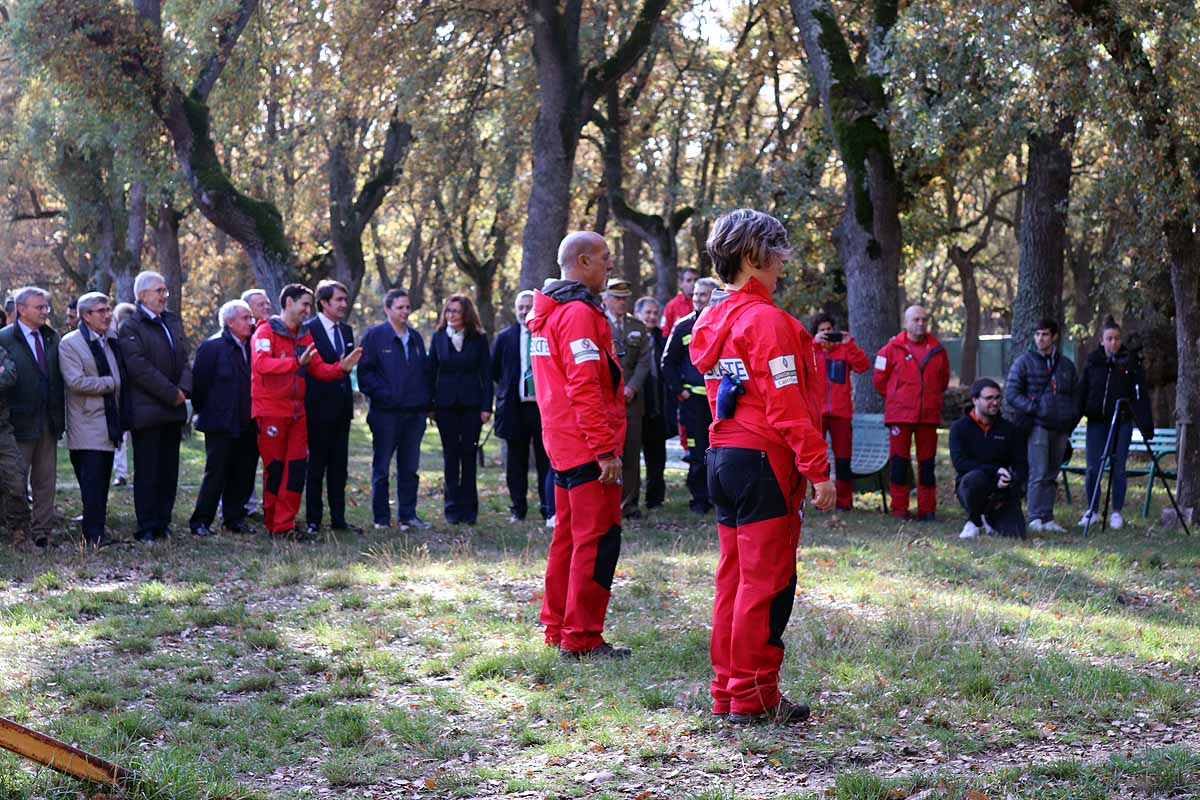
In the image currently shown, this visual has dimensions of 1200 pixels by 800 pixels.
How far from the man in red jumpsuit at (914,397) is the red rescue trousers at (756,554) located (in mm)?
8090

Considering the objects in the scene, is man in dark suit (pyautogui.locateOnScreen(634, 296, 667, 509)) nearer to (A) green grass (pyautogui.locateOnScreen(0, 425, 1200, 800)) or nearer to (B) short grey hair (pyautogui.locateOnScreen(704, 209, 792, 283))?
(A) green grass (pyautogui.locateOnScreen(0, 425, 1200, 800))

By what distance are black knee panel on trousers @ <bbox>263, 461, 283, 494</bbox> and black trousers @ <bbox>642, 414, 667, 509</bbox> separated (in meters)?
3.79

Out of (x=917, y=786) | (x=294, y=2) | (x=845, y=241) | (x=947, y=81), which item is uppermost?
(x=294, y=2)

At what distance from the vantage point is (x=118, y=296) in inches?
1148

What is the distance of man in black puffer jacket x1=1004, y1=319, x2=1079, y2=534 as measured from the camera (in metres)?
12.8

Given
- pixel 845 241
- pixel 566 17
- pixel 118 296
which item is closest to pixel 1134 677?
pixel 845 241

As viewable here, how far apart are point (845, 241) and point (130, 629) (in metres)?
11.1

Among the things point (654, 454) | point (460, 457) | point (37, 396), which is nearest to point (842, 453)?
point (654, 454)

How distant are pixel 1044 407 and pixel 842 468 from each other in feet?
7.29

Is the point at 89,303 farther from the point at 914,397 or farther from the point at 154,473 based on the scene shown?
the point at 914,397

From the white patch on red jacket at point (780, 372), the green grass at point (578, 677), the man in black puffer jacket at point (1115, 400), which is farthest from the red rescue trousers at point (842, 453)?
the white patch on red jacket at point (780, 372)

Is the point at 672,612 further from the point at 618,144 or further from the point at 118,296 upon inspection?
the point at 118,296

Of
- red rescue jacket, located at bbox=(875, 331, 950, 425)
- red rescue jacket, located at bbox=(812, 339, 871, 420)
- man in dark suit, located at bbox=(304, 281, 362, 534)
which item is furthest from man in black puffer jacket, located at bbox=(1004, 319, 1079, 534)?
man in dark suit, located at bbox=(304, 281, 362, 534)

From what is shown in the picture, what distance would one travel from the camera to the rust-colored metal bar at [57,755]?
4.42 metres
